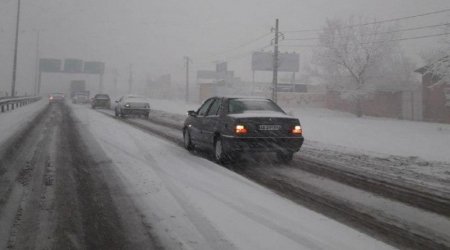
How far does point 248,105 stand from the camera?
967cm

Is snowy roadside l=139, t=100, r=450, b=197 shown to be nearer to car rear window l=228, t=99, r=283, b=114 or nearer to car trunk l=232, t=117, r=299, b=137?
car trunk l=232, t=117, r=299, b=137

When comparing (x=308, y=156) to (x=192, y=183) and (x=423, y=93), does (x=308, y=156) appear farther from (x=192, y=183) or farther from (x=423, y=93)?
(x=423, y=93)

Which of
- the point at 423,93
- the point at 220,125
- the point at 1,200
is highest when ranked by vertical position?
the point at 423,93

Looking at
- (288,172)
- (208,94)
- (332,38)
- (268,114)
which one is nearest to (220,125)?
(268,114)

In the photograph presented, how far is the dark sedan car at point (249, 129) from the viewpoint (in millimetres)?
8703

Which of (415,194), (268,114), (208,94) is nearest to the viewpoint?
(415,194)

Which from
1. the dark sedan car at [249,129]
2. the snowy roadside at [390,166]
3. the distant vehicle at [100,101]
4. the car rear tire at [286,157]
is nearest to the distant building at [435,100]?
the snowy roadside at [390,166]

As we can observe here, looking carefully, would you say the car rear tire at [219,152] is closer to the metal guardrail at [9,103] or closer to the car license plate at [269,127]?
the car license plate at [269,127]

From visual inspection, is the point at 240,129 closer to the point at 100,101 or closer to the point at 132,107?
the point at 132,107

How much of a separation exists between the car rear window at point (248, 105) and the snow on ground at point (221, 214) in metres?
1.72

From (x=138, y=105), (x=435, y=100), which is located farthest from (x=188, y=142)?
(x=435, y=100)

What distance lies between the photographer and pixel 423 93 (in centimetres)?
3469

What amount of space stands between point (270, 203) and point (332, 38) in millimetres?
39607

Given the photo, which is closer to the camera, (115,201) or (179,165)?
(115,201)
